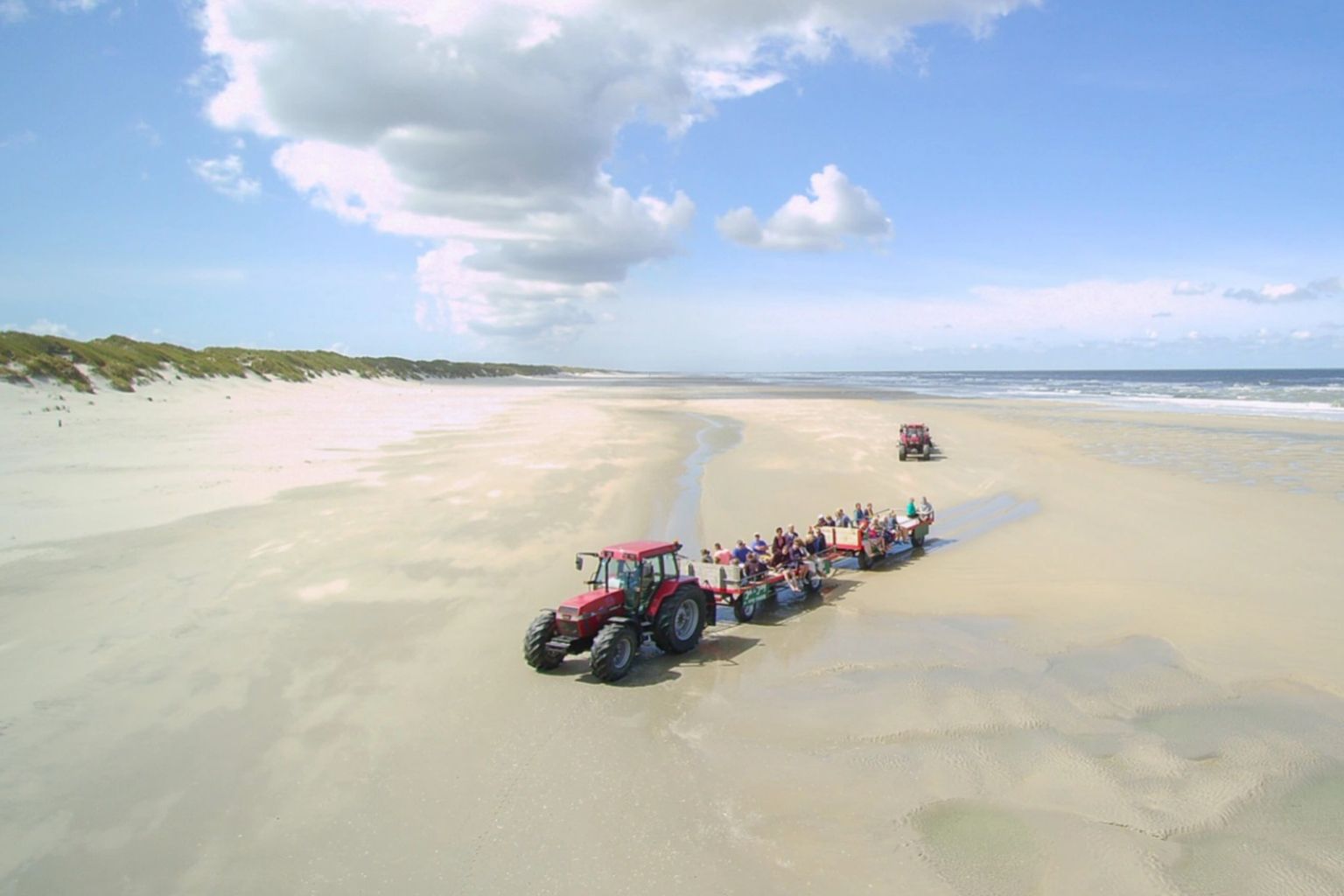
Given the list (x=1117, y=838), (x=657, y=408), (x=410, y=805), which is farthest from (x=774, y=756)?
(x=657, y=408)

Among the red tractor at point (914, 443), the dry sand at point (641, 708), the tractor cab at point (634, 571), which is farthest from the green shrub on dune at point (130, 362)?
the red tractor at point (914, 443)

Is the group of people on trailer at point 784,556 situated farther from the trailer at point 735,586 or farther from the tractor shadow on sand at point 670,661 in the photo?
the tractor shadow on sand at point 670,661

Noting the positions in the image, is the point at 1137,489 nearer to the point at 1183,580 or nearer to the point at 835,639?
the point at 1183,580

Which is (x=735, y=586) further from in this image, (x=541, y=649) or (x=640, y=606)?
(x=541, y=649)

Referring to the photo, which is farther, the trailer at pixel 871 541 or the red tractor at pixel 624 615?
the trailer at pixel 871 541

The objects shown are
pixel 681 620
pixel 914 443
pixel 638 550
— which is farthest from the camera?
pixel 914 443

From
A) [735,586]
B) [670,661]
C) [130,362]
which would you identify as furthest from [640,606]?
[130,362]
